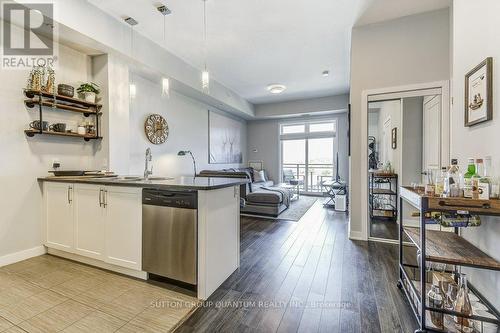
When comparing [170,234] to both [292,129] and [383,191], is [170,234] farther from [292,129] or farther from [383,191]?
[292,129]

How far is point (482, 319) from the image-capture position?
4.52 feet

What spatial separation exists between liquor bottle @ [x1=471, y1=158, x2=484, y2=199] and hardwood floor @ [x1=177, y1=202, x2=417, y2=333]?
1.01 m

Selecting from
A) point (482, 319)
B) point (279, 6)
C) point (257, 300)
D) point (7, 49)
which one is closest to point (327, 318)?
point (257, 300)

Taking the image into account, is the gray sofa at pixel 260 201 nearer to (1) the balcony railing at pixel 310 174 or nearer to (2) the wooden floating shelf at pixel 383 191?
(2) the wooden floating shelf at pixel 383 191

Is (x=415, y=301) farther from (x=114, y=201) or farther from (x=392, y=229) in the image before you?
(x=114, y=201)

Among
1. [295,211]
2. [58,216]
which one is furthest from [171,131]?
[295,211]

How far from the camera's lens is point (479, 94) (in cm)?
166

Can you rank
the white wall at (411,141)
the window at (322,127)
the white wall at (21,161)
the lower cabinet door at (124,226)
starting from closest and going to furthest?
the lower cabinet door at (124,226) < the white wall at (21,161) < the white wall at (411,141) < the window at (322,127)

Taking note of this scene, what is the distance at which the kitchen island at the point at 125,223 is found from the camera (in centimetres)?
195

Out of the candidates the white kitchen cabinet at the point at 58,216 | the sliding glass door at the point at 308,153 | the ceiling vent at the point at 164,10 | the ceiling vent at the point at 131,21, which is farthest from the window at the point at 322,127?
the white kitchen cabinet at the point at 58,216

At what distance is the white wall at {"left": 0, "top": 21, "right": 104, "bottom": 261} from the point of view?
8.34 feet

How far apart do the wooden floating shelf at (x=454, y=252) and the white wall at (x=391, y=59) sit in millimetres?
1594

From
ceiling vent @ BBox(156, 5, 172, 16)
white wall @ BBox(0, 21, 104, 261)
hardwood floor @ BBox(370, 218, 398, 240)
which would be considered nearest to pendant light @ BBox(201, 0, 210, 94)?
ceiling vent @ BBox(156, 5, 172, 16)

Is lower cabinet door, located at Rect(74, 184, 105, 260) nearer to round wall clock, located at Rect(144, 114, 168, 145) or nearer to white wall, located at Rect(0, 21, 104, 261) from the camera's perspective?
white wall, located at Rect(0, 21, 104, 261)
